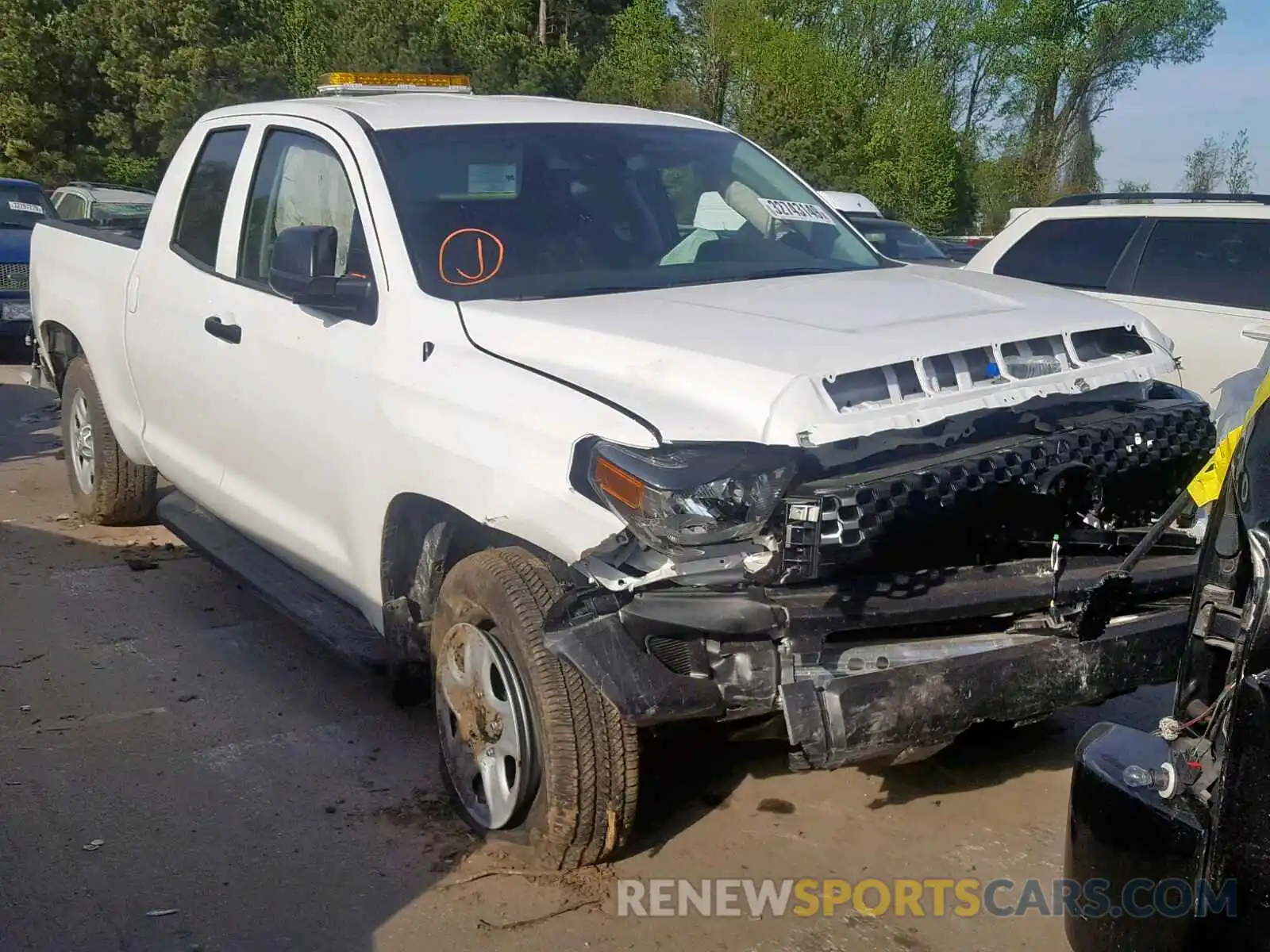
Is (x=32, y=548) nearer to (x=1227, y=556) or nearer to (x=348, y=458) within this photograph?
(x=348, y=458)

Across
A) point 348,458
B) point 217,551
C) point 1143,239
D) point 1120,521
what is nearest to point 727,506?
point 1120,521

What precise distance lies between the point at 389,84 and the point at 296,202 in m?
0.98

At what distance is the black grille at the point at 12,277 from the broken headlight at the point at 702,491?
12422 millimetres

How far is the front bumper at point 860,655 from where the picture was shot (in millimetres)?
3000

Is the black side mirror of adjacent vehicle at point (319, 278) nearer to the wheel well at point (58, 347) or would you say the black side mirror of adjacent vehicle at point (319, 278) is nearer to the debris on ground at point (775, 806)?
the debris on ground at point (775, 806)

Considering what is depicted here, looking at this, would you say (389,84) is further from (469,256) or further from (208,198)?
(469,256)

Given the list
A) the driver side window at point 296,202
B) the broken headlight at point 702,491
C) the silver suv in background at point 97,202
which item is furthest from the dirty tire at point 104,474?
the silver suv in background at point 97,202

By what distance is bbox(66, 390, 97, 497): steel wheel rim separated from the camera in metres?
6.81

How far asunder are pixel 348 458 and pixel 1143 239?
452 cm

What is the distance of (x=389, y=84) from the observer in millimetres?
5559

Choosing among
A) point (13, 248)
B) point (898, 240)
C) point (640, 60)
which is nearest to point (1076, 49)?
point (640, 60)

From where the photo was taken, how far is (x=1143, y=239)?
683 centimetres

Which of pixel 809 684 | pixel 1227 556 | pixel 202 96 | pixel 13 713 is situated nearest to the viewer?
pixel 1227 556

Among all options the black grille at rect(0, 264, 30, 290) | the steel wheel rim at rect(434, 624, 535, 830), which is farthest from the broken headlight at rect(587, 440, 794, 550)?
the black grille at rect(0, 264, 30, 290)
